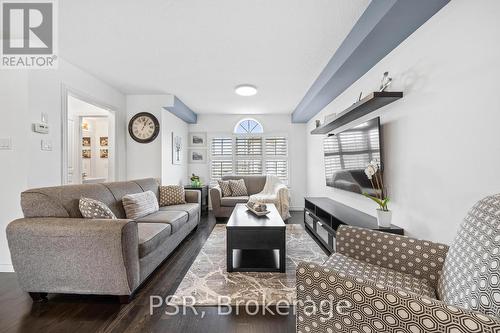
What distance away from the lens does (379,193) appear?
7.49 ft

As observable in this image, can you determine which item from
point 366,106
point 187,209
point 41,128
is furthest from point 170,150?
point 366,106

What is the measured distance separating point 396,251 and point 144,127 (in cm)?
435

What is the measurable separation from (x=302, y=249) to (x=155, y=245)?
1807mm

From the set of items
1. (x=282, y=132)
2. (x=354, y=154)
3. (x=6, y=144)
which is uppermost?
(x=282, y=132)

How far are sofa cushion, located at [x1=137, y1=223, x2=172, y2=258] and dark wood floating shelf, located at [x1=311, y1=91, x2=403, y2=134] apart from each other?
2.49 m

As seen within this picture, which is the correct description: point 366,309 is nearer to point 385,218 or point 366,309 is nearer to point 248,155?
point 385,218

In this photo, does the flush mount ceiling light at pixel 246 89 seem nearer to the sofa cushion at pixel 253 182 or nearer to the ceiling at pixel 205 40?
the ceiling at pixel 205 40

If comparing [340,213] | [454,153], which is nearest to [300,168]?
[340,213]

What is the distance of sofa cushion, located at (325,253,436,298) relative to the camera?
115 centimetres

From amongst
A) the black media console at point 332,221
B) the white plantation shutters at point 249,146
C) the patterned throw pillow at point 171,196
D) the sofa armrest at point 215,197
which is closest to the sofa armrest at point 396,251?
the black media console at point 332,221

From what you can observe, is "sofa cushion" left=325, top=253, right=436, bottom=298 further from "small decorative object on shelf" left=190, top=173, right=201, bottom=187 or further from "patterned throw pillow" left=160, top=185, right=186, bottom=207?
"small decorative object on shelf" left=190, top=173, right=201, bottom=187

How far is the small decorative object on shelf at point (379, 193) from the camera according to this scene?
202 cm

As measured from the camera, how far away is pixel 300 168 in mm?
5617

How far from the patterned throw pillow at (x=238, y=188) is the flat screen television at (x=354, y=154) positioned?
6.82ft
